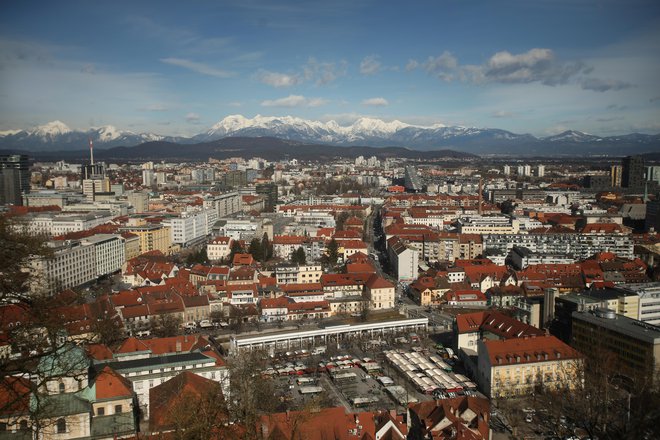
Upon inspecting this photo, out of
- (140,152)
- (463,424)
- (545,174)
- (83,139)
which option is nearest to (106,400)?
(463,424)

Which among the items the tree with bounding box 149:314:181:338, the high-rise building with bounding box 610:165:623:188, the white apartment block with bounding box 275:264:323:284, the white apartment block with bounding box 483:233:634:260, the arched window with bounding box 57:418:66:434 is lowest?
the tree with bounding box 149:314:181:338

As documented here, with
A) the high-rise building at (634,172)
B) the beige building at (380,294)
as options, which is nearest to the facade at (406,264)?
the beige building at (380,294)

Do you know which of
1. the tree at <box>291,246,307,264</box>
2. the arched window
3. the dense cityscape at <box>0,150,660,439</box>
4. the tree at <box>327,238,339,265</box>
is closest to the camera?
the dense cityscape at <box>0,150,660,439</box>

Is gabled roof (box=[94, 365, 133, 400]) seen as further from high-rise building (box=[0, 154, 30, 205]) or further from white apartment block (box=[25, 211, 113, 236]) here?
high-rise building (box=[0, 154, 30, 205])

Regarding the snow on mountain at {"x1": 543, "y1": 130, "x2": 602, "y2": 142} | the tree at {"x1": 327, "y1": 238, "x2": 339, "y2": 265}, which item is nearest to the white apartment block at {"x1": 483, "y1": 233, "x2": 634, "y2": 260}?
the tree at {"x1": 327, "y1": 238, "x2": 339, "y2": 265}

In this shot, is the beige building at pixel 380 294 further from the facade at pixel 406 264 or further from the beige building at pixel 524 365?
the beige building at pixel 524 365

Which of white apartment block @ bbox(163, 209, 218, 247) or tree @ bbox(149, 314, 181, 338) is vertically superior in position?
white apartment block @ bbox(163, 209, 218, 247)
